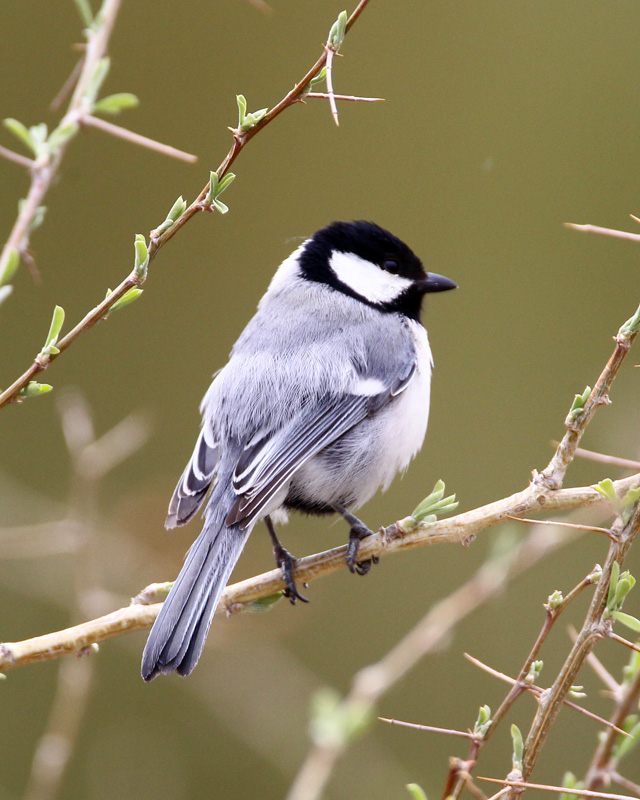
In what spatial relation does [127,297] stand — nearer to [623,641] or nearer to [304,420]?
[623,641]

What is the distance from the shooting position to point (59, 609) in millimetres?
3695

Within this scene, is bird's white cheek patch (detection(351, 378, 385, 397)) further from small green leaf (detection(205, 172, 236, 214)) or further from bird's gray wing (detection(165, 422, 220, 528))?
small green leaf (detection(205, 172, 236, 214))

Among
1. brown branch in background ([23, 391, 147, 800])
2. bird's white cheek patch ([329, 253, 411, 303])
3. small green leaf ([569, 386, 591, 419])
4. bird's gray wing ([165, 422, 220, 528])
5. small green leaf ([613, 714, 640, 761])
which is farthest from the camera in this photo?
bird's white cheek patch ([329, 253, 411, 303])

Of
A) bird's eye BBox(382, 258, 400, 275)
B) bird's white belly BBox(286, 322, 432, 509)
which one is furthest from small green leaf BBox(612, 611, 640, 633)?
bird's eye BBox(382, 258, 400, 275)

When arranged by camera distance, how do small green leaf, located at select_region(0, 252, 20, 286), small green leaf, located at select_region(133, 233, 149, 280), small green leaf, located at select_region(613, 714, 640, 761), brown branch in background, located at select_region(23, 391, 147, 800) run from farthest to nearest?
brown branch in background, located at select_region(23, 391, 147, 800)
small green leaf, located at select_region(133, 233, 149, 280)
small green leaf, located at select_region(613, 714, 640, 761)
small green leaf, located at select_region(0, 252, 20, 286)

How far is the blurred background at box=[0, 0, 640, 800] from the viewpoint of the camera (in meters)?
3.62

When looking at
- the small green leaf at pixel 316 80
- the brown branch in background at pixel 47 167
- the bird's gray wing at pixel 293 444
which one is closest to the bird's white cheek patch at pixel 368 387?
the bird's gray wing at pixel 293 444

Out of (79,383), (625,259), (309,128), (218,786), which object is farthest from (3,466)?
(625,259)

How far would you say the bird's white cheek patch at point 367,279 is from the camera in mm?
2396

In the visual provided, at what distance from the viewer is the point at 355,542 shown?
1802mm

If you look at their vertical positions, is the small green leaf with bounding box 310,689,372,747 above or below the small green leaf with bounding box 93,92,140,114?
below

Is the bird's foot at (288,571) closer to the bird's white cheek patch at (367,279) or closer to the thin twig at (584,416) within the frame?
the thin twig at (584,416)

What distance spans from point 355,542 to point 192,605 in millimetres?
390

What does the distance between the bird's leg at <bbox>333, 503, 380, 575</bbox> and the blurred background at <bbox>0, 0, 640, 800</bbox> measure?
66.2 inches
